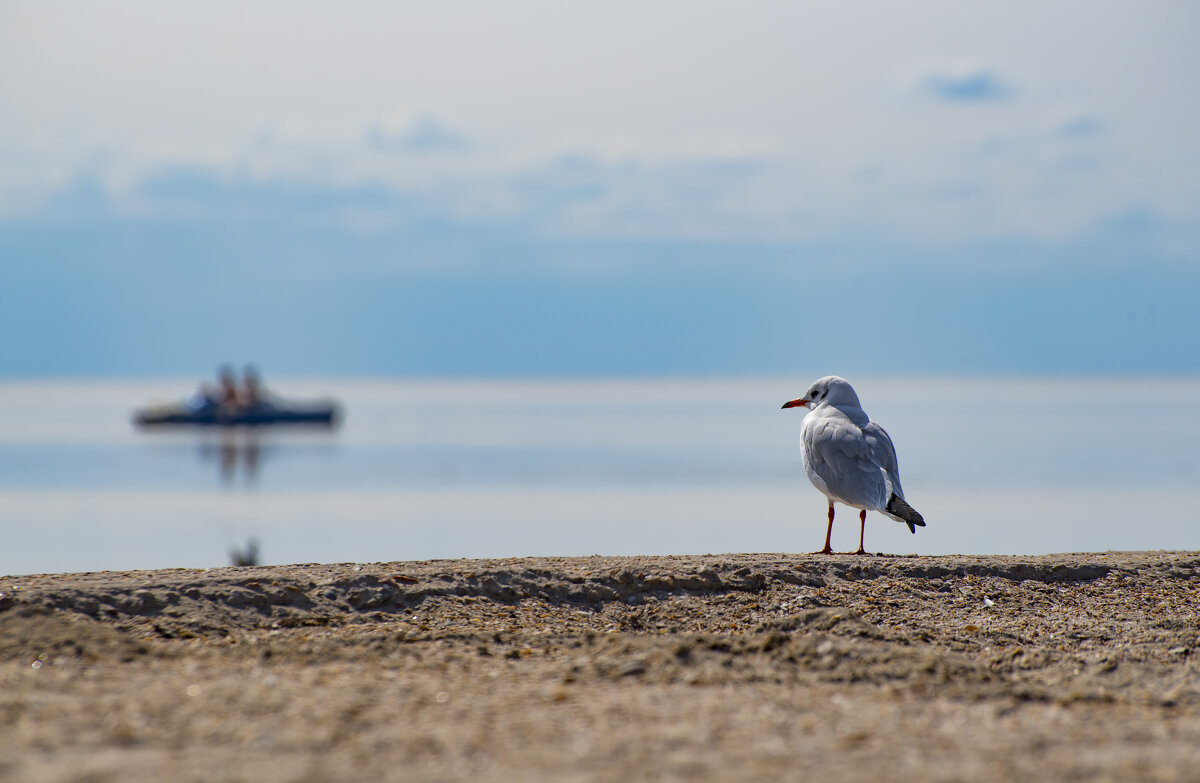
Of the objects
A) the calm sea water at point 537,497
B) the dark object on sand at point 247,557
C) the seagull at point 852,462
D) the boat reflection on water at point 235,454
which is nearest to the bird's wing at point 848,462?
the seagull at point 852,462

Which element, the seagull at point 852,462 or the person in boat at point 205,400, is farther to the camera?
the person in boat at point 205,400

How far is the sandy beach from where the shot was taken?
392 cm

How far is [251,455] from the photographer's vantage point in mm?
47219

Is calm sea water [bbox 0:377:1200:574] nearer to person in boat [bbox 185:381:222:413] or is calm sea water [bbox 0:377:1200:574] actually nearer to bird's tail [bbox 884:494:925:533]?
person in boat [bbox 185:381:222:413]

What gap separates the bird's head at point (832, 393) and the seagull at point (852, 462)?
1cm

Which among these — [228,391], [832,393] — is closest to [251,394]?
[228,391]

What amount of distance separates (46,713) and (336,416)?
6335cm

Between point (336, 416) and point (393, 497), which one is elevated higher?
point (336, 416)

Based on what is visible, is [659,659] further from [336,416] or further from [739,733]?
[336,416]

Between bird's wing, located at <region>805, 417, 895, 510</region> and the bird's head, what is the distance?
1.06 feet

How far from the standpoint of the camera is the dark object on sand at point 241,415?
6025 cm

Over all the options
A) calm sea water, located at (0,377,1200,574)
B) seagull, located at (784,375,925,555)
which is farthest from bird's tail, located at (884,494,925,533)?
calm sea water, located at (0,377,1200,574)

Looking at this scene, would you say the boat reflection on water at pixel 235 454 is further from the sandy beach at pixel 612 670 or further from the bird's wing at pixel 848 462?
the sandy beach at pixel 612 670

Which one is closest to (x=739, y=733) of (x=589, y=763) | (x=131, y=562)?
(x=589, y=763)
